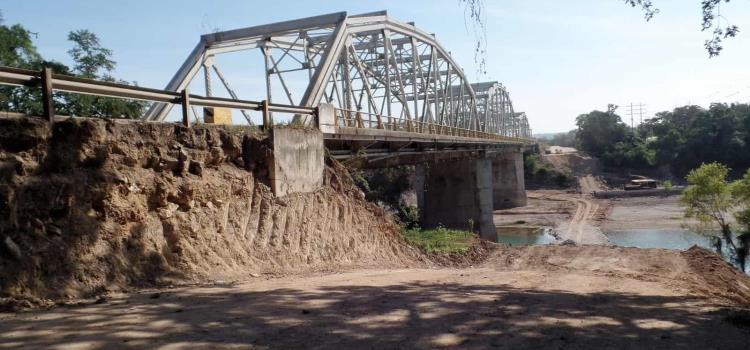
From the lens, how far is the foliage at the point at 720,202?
2908 centimetres

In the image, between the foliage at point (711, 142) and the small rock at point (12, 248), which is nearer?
the small rock at point (12, 248)

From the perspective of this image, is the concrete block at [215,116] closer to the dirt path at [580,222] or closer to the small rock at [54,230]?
the small rock at [54,230]

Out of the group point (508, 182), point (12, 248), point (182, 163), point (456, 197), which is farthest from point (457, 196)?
point (12, 248)

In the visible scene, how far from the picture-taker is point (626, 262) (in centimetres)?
1780

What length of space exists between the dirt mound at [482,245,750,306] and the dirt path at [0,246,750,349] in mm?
7963

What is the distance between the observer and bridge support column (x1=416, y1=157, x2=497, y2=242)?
37156mm

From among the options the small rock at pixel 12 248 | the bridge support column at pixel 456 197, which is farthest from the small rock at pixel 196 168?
the bridge support column at pixel 456 197

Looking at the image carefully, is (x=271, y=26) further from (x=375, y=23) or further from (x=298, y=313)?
(x=298, y=313)

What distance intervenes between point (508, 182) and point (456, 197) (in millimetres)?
31078

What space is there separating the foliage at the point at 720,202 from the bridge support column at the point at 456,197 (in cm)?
1313

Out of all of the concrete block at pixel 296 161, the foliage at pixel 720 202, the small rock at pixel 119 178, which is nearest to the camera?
the small rock at pixel 119 178

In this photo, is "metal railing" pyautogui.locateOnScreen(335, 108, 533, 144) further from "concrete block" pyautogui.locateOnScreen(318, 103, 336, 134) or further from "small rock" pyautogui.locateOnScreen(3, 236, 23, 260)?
"small rock" pyautogui.locateOnScreen(3, 236, 23, 260)

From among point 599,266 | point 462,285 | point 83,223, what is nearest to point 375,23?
point 599,266

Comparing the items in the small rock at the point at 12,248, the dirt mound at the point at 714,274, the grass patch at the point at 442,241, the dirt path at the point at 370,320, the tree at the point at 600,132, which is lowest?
the dirt mound at the point at 714,274
